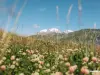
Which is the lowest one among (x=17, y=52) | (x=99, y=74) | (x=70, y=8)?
(x=99, y=74)

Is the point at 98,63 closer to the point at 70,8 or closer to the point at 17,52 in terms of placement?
the point at 70,8

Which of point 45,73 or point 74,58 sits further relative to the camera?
point 74,58

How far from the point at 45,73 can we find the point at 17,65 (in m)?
0.80

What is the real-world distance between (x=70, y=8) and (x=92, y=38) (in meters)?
2.36

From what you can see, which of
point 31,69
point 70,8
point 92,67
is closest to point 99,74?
point 92,67

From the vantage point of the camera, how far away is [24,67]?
15.8ft

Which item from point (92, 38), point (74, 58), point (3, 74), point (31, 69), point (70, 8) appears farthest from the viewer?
point (92, 38)

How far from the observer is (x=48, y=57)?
6.26 m

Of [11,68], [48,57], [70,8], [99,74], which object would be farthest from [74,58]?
[99,74]

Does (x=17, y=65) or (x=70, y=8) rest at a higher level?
(x=70, y=8)

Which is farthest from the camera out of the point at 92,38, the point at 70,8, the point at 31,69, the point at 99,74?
the point at 92,38

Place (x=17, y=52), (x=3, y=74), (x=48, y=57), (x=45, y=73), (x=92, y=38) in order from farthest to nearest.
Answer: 1. (x=92, y=38)
2. (x=17, y=52)
3. (x=48, y=57)
4. (x=3, y=74)
5. (x=45, y=73)

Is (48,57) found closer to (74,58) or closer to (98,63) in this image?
(74,58)

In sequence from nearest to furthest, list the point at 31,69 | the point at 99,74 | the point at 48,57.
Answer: the point at 99,74 < the point at 31,69 < the point at 48,57
